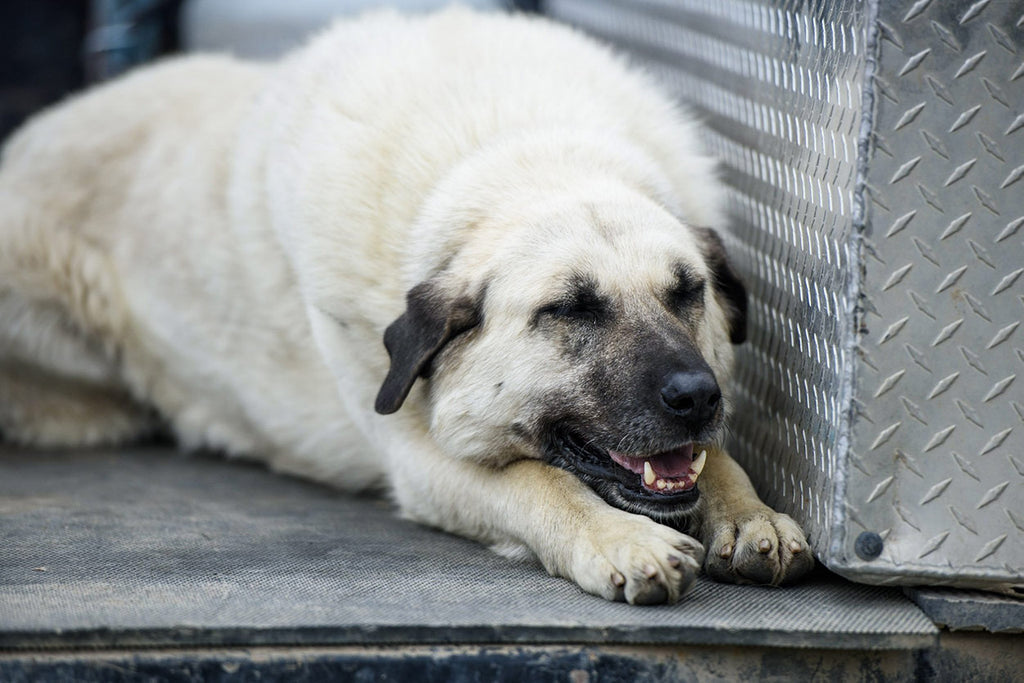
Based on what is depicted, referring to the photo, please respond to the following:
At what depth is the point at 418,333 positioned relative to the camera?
2949 millimetres

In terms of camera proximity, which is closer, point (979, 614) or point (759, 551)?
point (979, 614)

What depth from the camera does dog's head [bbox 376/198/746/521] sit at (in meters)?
2.75

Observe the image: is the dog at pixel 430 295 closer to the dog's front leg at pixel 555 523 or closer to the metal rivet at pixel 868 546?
the dog's front leg at pixel 555 523

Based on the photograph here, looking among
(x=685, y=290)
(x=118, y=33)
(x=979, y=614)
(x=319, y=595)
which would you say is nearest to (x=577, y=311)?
(x=685, y=290)

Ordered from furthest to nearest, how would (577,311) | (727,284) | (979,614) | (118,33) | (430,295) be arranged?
(118,33), (727,284), (430,295), (577,311), (979,614)

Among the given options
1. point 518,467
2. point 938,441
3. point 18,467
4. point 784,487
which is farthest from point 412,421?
point 18,467

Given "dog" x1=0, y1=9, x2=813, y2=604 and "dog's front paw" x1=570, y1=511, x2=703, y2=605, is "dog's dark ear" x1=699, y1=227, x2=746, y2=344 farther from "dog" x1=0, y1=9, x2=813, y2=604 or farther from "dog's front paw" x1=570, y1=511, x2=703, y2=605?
"dog's front paw" x1=570, y1=511, x2=703, y2=605

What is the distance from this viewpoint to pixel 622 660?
2318mm

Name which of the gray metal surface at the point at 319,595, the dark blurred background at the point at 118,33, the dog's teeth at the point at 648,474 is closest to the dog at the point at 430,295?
the dog's teeth at the point at 648,474

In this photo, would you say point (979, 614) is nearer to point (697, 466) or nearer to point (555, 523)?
point (697, 466)

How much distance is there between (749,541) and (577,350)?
657mm

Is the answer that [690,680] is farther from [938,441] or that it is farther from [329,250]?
[329,250]

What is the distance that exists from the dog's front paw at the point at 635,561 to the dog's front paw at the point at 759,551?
8 centimetres

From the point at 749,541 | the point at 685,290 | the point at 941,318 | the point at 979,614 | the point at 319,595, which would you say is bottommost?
the point at 319,595
